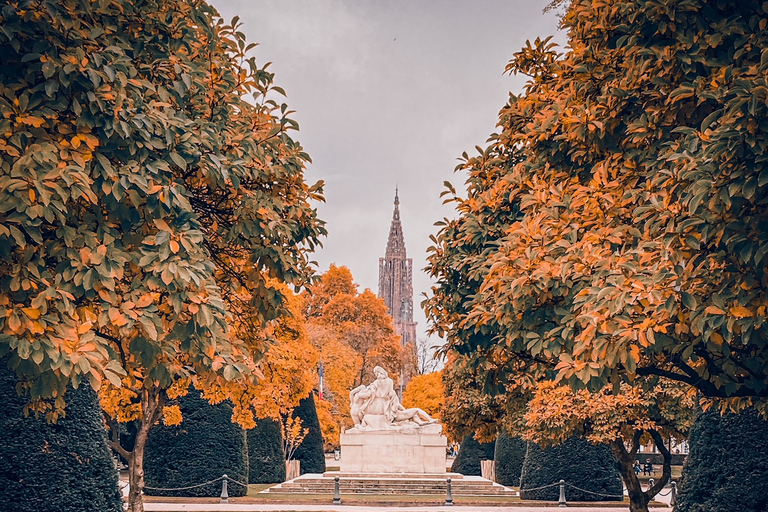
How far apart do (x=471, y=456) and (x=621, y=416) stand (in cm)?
1967

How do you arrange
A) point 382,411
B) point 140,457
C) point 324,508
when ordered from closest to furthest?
point 140,457 < point 324,508 < point 382,411

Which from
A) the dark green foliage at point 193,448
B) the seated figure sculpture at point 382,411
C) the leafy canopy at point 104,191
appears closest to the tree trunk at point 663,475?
the dark green foliage at point 193,448

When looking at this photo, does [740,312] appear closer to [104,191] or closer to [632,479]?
[104,191]

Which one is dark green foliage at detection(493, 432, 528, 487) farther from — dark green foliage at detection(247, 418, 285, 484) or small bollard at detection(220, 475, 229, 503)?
small bollard at detection(220, 475, 229, 503)

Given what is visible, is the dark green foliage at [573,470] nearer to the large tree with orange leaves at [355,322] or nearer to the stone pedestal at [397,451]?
the stone pedestal at [397,451]

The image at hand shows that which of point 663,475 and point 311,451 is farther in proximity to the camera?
point 311,451

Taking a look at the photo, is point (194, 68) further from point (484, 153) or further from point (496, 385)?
point (496, 385)

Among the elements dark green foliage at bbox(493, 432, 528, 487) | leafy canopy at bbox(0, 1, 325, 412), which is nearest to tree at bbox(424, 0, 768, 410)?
leafy canopy at bbox(0, 1, 325, 412)

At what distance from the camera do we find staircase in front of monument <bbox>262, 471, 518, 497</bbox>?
26.8 metres

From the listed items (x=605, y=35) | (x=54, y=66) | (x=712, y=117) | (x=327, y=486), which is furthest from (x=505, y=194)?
(x=327, y=486)

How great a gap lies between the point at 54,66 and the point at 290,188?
3063 mm

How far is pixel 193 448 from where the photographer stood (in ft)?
72.5

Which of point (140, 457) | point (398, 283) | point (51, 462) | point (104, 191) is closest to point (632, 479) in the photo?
point (140, 457)

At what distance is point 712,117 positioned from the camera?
5.82 meters
